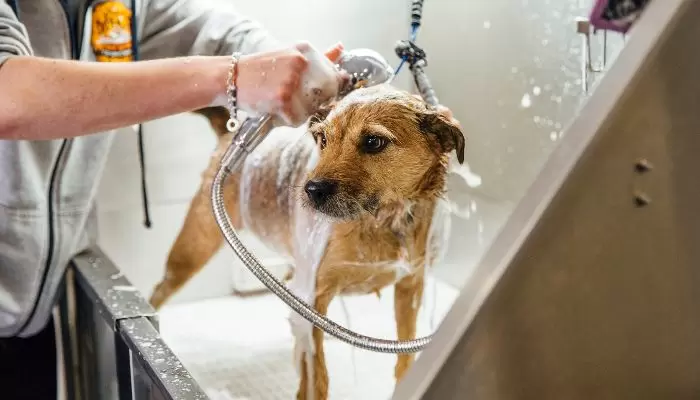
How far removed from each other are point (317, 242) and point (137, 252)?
1.97ft

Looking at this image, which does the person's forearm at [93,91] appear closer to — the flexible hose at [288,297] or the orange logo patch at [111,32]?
the flexible hose at [288,297]

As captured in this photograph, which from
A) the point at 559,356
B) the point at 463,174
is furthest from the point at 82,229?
the point at 559,356

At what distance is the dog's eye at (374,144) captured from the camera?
2.64 ft

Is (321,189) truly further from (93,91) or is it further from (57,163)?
(57,163)

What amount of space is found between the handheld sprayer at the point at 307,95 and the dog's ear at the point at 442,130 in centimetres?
8

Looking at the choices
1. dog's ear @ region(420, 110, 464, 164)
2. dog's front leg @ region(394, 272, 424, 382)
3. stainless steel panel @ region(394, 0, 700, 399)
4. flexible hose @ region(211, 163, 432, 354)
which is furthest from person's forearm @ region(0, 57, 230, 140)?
stainless steel panel @ region(394, 0, 700, 399)

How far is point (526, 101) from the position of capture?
1164 millimetres

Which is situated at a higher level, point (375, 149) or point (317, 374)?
point (375, 149)

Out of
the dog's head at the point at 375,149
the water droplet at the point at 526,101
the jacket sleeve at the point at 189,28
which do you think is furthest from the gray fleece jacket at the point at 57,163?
the water droplet at the point at 526,101

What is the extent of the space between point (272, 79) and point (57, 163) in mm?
427

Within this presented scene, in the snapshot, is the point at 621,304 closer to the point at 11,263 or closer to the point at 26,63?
the point at 26,63

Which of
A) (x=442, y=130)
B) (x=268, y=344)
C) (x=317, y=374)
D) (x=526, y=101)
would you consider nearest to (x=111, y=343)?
(x=268, y=344)

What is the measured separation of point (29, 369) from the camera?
1170mm

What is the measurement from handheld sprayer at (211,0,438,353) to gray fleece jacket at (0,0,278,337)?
0.19 metres
